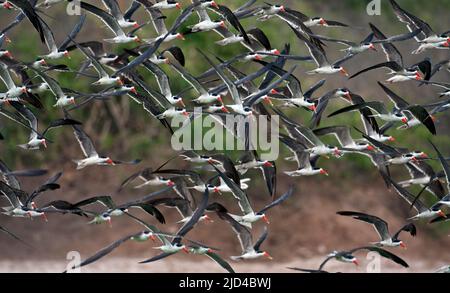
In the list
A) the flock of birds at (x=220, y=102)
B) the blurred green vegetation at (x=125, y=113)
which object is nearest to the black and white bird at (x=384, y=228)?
the flock of birds at (x=220, y=102)

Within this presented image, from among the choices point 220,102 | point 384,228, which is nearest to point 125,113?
point 220,102

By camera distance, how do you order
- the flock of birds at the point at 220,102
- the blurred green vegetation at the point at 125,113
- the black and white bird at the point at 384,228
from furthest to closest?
1. the blurred green vegetation at the point at 125,113
2. the black and white bird at the point at 384,228
3. the flock of birds at the point at 220,102

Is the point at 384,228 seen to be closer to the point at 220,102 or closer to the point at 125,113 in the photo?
the point at 220,102

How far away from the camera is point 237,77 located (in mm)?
18625

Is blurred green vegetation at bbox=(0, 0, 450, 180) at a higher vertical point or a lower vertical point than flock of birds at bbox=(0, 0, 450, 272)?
lower

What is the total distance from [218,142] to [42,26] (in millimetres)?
5719

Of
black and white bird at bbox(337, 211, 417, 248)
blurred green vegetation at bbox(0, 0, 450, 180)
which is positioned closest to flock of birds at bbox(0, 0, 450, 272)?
black and white bird at bbox(337, 211, 417, 248)

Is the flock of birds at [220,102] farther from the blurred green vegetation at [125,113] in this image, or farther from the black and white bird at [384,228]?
the blurred green vegetation at [125,113]

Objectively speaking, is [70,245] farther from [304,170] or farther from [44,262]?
[304,170]

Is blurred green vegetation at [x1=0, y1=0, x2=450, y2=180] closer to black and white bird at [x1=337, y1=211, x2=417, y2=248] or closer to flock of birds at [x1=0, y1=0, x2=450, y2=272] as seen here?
flock of birds at [x1=0, y1=0, x2=450, y2=272]

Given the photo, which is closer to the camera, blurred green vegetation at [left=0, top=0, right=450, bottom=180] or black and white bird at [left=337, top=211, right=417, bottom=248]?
black and white bird at [left=337, top=211, right=417, bottom=248]

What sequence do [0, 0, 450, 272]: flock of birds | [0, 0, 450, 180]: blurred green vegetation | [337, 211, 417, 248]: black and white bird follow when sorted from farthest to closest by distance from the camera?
[0, 0, 450, 180]: blurred green vegetation, [337, 211, 417, 248]: black and white bird, [0, 0, 450, 272]: flock of birds

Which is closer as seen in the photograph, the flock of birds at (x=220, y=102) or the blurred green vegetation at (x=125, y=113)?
the flock of birds at (x=220, y=102)

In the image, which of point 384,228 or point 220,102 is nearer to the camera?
point 220,102
